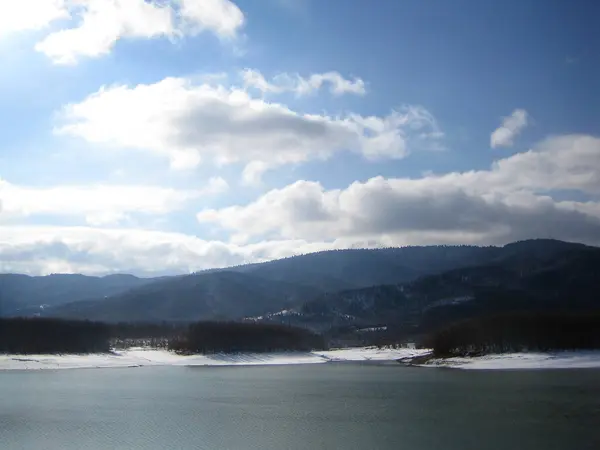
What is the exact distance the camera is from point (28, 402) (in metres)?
48.9

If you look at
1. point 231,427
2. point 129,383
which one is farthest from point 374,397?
point 129,383

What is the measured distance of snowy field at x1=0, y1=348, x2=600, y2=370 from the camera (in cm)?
8775

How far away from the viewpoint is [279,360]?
422 ft

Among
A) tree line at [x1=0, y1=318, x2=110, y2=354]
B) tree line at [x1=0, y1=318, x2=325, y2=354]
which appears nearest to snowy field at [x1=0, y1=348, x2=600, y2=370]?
tree line at [x1=0, y1=318, x2=325, y2=354]

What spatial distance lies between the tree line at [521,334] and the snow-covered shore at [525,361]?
4067 mm

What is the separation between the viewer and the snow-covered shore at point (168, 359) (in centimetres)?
10650

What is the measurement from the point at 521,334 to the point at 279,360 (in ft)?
155

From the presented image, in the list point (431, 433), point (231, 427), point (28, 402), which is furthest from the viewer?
point (28, 402)

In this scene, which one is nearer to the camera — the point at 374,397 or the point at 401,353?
the point at 374,397

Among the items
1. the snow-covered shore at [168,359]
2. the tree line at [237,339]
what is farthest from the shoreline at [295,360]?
the tree line at [237,339]

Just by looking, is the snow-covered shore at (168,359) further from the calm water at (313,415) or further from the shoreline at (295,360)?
the calm water at (313,415)

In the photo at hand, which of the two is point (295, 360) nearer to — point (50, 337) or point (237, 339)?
point (237, 339)

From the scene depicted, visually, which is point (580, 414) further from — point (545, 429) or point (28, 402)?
point (28, 402)

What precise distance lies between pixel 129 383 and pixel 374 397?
98.1ft
